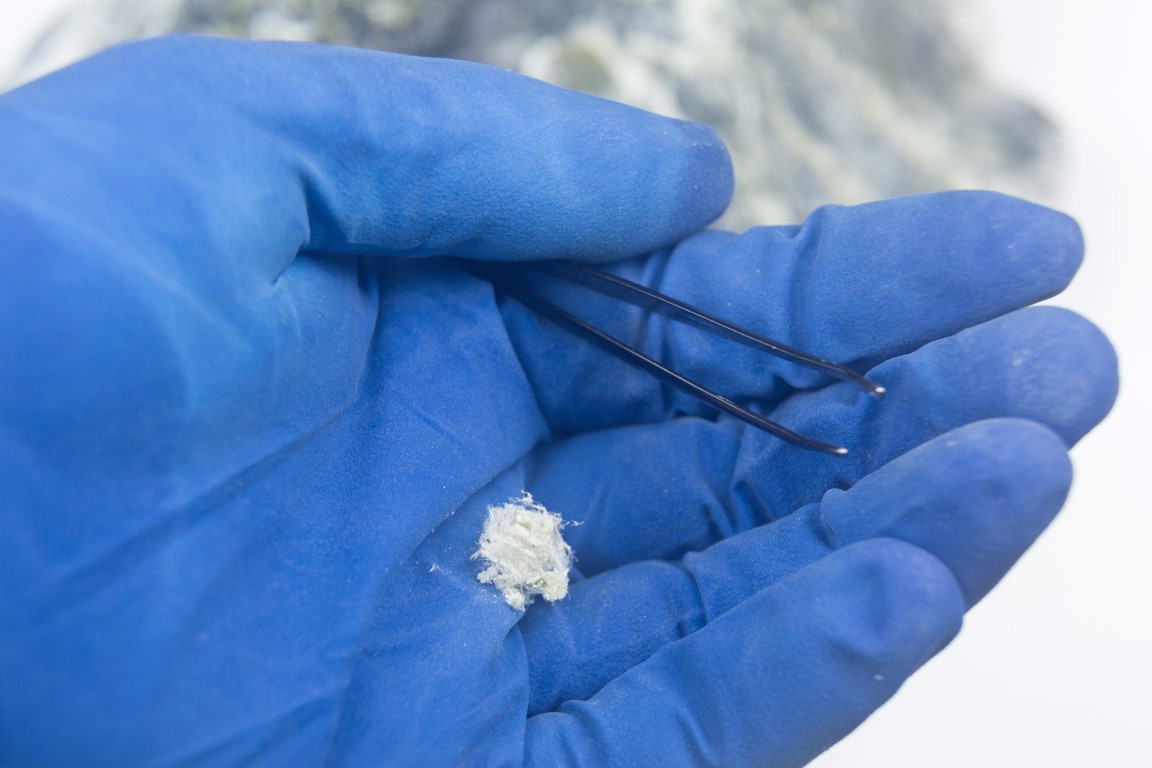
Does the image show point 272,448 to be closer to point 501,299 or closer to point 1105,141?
point 501,299

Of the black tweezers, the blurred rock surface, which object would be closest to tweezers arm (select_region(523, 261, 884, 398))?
the black tweezers

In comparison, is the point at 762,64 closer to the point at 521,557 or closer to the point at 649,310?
the point at 649,310

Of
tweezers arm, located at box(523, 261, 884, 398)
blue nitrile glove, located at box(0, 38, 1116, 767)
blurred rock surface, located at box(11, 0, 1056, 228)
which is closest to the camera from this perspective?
blue nitrile glove, located at box(0, 38, 1116, 767)

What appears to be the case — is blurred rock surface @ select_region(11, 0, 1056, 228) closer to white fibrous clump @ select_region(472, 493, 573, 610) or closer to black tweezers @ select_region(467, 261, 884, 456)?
black tweezers @ select_region(467, 261, 884, 456)

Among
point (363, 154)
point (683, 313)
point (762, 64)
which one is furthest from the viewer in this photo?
point (762, 64)

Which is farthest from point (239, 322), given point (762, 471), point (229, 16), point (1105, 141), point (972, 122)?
point (1105, 141)

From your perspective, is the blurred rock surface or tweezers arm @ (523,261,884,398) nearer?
tweezers arm @ (523,261,884,398)

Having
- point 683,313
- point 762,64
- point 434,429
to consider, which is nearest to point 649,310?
point 683,313

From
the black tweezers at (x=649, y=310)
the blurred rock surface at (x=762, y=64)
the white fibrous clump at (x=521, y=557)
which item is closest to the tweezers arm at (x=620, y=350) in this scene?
the black tweezers at (x=649, y=310)
